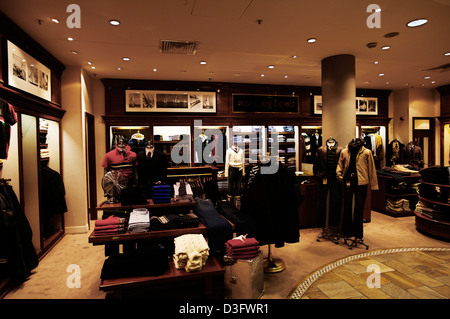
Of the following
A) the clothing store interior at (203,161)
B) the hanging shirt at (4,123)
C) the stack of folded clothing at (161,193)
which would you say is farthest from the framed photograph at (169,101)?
the stack of folded clothing at (161,193)

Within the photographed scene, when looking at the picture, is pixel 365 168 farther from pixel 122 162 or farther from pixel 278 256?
pixel 122 162

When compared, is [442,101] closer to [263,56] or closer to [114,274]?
[263,56]

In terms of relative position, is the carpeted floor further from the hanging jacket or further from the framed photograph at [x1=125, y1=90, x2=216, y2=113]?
the framed photograph at [x1=125, y1=90, x2=216, y2=113]

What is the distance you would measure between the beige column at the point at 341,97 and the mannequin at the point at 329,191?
0.34 metres

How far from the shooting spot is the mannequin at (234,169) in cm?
685

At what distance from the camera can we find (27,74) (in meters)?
3.95

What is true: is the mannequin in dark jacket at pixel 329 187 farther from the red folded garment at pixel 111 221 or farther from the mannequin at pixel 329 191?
the red folded garment at pixel 111 221

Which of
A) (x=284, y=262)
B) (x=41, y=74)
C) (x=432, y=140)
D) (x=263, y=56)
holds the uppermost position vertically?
(x=263, y=56)

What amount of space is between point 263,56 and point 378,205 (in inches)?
173

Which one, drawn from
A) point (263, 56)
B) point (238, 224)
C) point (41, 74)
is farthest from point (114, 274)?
point (263, 56)

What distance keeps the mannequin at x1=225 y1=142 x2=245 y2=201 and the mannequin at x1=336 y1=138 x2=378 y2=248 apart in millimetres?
2740

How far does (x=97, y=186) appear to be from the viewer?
22.0 feet
